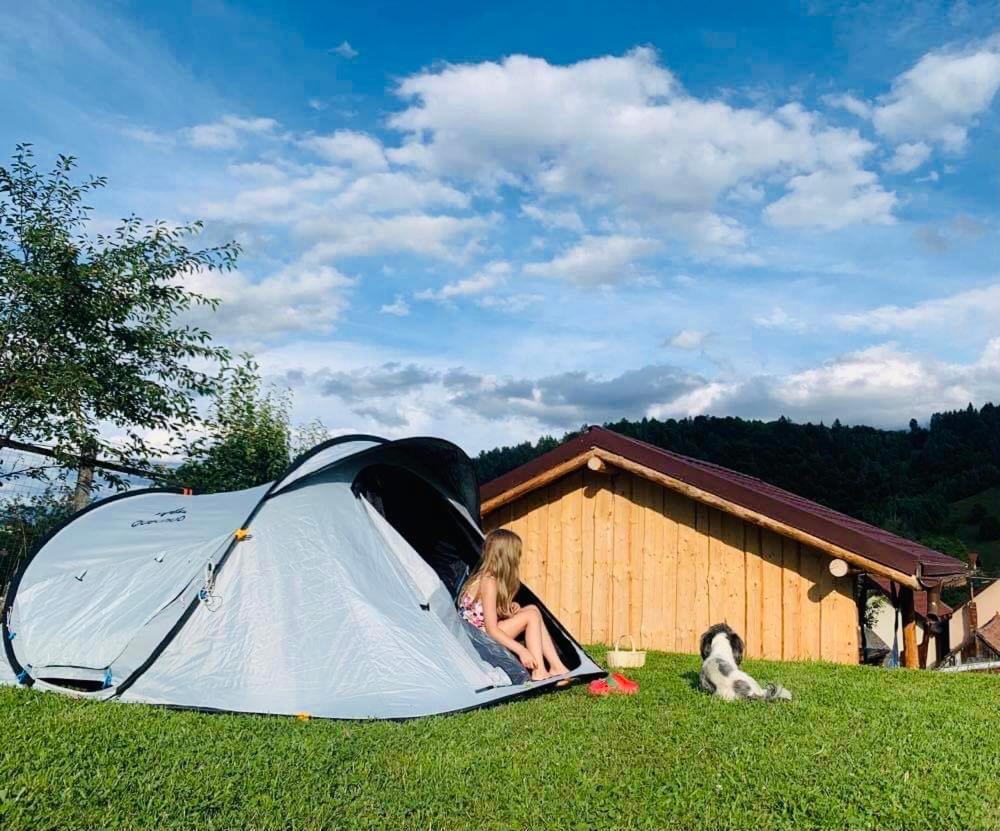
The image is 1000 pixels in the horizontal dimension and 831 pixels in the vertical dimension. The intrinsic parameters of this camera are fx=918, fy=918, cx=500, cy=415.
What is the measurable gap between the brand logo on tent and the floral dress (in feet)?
7.28

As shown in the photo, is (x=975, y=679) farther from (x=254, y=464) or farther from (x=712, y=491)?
(x=254, y=464)

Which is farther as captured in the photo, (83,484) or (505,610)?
(83,484)

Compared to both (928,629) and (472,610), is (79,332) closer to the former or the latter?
A: (472,610)

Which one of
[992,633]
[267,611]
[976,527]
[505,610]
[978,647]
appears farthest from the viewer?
[976,527]

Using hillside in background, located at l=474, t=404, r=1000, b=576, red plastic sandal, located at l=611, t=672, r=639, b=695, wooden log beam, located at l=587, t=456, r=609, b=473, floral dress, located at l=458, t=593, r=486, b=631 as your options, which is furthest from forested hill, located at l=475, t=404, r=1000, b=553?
red plastic sandal, located at l=611, t=672, r=639, b=695

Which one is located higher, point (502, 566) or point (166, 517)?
point (166, 517)

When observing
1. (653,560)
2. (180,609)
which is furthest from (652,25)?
(180,609)

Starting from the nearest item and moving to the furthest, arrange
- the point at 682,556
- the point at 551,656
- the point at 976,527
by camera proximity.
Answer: the point at 551,656
the point at 682,556
the point at 976,527

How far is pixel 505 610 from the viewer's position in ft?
22.9

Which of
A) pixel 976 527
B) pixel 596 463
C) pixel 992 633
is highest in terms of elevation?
pixel 596 463

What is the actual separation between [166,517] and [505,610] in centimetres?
273

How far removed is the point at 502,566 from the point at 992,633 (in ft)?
65.8

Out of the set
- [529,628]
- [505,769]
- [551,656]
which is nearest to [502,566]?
[529,628]

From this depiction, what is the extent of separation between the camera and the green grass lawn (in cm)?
382
